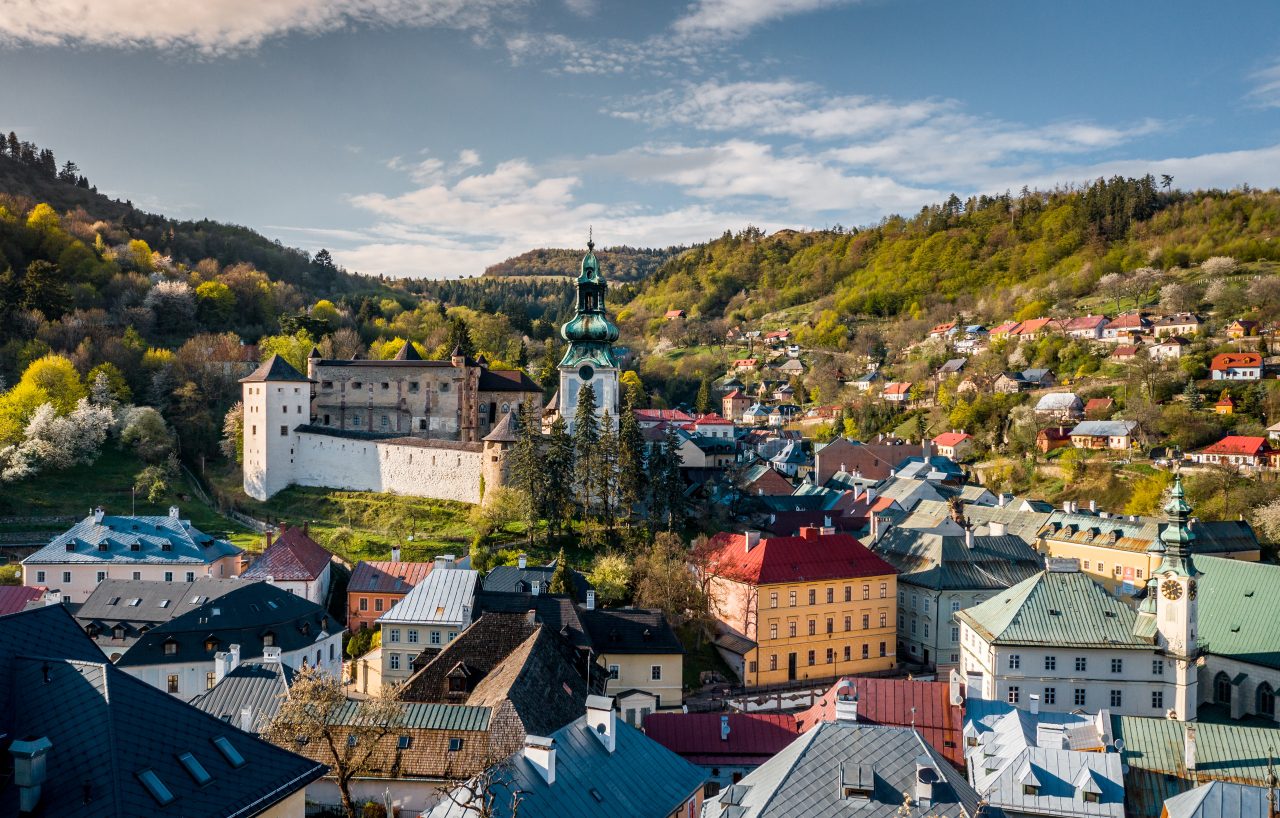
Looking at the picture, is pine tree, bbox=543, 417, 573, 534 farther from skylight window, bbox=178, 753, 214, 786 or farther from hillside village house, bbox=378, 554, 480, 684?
skylight window, bbox=178, 753, 214, 786

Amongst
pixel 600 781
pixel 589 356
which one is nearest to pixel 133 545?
pixel 589 356

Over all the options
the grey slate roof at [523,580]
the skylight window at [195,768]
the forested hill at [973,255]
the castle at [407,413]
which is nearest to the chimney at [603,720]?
the skylight window at [195,768]

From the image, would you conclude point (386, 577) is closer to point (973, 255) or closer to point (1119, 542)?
point (1119, 542)

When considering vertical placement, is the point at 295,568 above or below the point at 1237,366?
below

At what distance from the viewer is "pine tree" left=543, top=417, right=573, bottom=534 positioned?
156ft

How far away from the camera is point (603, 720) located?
69.4ft

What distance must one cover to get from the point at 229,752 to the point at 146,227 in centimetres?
10195

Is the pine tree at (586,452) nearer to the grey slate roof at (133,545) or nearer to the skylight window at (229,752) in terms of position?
the grey slate roof at (133,545)

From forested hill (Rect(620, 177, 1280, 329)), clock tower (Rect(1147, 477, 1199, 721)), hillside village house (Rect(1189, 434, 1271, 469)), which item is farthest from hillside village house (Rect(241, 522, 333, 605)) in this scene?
forested hill (Rect(620, 177, 1280, 329))

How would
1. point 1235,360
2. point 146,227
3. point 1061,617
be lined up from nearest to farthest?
point 1061,617, point 1235,360, point 146,227

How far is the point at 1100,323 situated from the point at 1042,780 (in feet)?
268

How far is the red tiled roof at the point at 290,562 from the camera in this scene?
40.6 m

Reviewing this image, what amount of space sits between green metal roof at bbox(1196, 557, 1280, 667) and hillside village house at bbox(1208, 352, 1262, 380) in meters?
44.1

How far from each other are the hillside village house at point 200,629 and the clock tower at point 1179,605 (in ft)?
93.3
